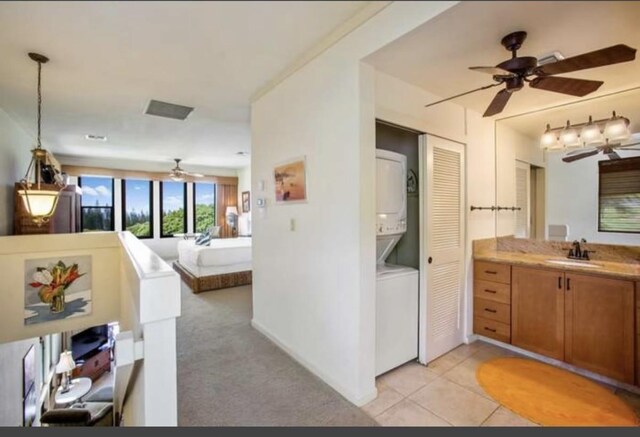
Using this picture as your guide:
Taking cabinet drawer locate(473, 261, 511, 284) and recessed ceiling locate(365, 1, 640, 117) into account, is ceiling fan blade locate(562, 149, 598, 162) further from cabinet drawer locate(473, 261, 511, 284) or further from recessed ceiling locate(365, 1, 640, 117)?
cabinet drawer locate(473, 261, 511, 284)

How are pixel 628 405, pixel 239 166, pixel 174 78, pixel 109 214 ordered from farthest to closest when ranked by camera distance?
pixel 239 166 < pixel 109 214 < pixel 174 78 < pixel 628 405

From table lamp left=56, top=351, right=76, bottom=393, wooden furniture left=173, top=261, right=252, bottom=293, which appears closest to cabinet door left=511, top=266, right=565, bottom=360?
wooden furniture left=173, top=261, right=252, bottom=293

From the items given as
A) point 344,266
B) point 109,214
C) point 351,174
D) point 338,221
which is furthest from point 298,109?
point 109,214

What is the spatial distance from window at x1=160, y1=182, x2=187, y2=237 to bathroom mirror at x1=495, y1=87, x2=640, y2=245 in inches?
280

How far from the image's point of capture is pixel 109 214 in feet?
21.5

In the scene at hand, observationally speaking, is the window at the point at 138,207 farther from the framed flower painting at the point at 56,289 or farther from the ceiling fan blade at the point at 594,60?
the ceiling fan blade at the point at 594,60

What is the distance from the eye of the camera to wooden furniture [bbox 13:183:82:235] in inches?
121

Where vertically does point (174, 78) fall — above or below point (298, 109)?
above

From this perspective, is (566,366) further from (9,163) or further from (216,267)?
(9,163)

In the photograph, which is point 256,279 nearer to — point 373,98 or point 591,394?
point 373,98

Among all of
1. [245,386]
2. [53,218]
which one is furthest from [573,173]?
[53,218]

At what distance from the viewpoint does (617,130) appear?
2.00 metres

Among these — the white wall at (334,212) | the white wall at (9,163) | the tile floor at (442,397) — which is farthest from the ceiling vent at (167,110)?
the tile floor at (442,397)

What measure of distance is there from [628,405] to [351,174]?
2234mm
